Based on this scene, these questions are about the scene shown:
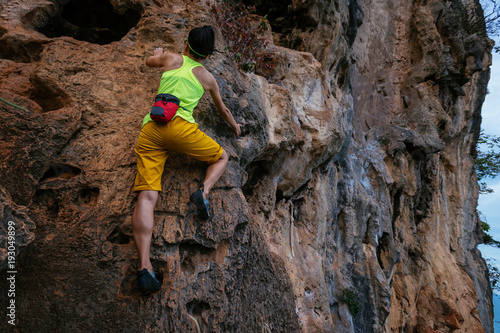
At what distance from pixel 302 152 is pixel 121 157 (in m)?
2.77

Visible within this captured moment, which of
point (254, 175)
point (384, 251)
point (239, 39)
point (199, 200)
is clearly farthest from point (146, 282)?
point (384, 251)

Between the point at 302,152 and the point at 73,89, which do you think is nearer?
the point at 73,89

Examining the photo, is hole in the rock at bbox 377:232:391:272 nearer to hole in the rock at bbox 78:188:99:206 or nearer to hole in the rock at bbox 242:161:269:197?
hole in the rock at bbox 242:161:269:197

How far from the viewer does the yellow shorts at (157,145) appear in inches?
102

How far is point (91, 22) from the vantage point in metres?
5.11

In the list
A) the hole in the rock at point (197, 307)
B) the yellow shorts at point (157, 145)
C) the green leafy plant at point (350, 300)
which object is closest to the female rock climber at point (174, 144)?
the yellow shorts at point (157, 145)

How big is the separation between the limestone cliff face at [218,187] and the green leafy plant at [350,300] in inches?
4.8

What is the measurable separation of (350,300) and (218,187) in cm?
395

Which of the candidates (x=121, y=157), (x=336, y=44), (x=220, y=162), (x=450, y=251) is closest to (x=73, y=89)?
(x=121, y=157)

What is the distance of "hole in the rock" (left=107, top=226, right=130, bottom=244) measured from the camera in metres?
2.62

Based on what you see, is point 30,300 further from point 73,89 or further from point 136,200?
point 73,89

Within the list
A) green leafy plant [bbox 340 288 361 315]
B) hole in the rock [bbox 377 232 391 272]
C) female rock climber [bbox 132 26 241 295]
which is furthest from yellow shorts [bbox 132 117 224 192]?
hole in the rock [bbox 377 232 391 272]

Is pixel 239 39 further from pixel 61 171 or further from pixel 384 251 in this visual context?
pixel 384 251

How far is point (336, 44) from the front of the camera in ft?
22.2
